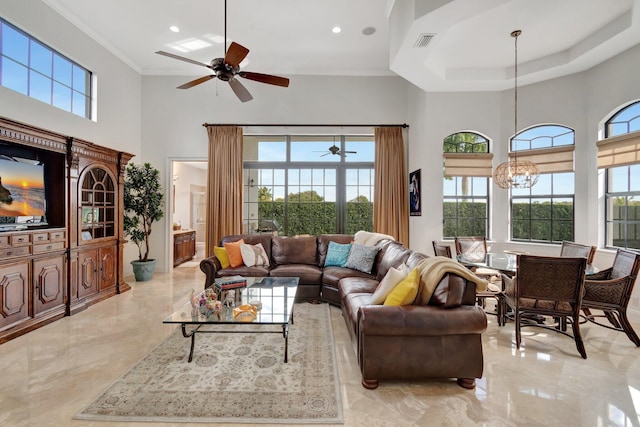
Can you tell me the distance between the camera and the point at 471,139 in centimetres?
532

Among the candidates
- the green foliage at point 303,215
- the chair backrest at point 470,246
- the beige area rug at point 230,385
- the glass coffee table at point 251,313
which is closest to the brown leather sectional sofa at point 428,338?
the beige area rug at point 230,385

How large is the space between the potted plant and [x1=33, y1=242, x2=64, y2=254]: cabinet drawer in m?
1.64

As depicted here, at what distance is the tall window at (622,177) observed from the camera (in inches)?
149

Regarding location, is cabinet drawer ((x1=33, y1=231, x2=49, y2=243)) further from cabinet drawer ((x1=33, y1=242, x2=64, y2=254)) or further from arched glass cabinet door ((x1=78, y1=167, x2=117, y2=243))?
arched glass cabinet door ((x1=78, y1=167, x2=117, y2=243))

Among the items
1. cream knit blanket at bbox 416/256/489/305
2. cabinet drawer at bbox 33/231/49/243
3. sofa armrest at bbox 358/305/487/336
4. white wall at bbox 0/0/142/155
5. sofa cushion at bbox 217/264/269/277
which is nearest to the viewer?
sofa armrest at bbox 358/305/487/336

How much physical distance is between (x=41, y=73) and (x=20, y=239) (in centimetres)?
241

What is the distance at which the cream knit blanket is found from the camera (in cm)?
226

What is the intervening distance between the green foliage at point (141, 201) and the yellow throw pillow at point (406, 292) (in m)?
4.80

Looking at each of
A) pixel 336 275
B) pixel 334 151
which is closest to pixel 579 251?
pixel 336 275

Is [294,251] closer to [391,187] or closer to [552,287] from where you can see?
[391,187]

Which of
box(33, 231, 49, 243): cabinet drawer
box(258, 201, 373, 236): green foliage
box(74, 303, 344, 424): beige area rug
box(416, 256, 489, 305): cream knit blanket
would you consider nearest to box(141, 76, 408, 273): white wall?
box(258, 201, 373, 236): green foliage

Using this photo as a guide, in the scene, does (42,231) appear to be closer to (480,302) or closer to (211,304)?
(211,304)

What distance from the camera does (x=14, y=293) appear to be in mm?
3062

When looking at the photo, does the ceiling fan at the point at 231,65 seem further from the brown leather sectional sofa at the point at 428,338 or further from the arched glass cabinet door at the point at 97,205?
the brown leather sectional sofa at the point at 428,338
